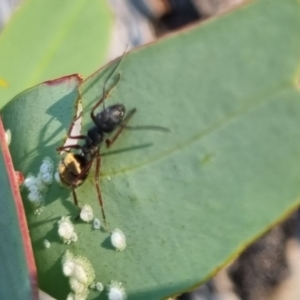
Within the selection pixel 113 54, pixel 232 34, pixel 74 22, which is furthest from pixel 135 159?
pixel 113 54

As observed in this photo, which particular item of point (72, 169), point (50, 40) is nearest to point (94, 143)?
point (72, 169)

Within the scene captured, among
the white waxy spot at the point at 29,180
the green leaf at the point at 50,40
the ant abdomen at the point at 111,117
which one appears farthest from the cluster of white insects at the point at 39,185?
the green leaf at the point at 50,40

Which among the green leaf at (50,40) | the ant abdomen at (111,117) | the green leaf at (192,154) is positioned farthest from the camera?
the green leaf at (50,40)

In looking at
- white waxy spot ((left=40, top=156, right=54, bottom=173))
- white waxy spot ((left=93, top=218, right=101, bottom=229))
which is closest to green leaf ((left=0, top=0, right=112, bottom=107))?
white waxy spot ((left=40, top=156, right=54, bottom=173))

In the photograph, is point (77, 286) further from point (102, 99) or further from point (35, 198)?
point (102, 99)

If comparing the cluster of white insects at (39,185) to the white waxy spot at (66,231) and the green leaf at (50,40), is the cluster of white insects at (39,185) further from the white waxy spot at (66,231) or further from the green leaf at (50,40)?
the green leaf at (50,40)
